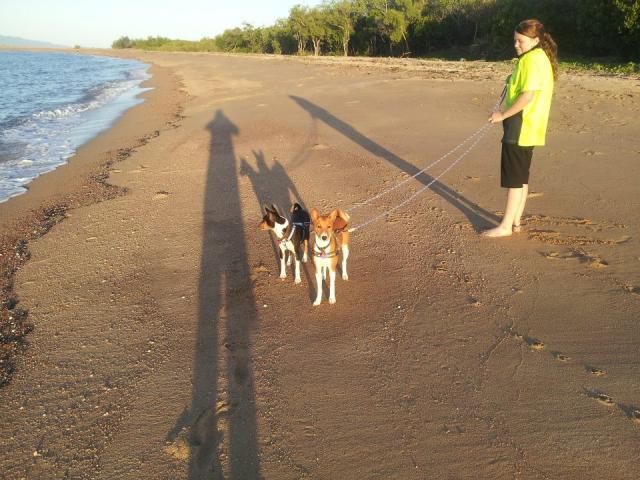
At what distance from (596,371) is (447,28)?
142 ft

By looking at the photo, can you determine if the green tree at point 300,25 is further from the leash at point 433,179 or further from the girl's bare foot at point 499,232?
the girl's bare foot at point 499,232

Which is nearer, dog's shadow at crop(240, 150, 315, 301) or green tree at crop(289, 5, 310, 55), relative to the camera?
dog's shadow at crop(240, 150, 315, 301)

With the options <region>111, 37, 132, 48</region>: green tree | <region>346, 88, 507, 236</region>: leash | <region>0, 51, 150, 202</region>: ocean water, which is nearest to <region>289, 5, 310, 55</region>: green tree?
<region>0, 51, 150, 202</region>: ocean water

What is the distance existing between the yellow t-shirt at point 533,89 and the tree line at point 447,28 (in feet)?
73.6

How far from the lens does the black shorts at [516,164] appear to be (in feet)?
16.9

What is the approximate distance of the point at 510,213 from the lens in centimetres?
540

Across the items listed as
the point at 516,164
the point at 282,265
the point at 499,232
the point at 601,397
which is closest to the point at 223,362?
the point at 282,265

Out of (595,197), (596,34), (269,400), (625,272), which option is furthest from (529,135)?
(596,34)

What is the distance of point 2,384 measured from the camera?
3623 mm

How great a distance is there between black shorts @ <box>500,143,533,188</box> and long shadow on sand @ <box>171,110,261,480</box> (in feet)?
11.0

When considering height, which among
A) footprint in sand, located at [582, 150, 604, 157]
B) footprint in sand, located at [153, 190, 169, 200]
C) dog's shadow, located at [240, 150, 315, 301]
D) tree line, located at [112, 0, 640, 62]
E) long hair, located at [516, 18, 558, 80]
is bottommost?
footprint in sand, located at [153, 190, 169, 200]

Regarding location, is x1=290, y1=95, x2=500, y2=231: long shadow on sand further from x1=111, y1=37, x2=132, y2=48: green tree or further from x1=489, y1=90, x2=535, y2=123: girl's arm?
x1=111, y1=37, x2=132, y2=48: green tree

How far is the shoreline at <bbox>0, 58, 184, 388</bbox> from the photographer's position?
4.35 meters

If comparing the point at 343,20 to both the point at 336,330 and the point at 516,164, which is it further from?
the point at 336,330
